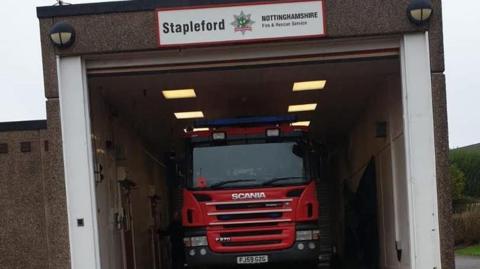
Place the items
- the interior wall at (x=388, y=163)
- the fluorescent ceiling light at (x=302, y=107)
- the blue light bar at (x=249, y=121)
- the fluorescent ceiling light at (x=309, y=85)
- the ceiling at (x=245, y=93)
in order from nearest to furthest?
the ceiling at (x=245, y=93) < the interior wall at (x=388, y=163) < the blue light bar at (x=249, y=121) < the fluorescent ceiling light at (x=309, y=85) < the fluorescent ceiling light at (x=302, y=107)

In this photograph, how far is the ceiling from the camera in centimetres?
1202

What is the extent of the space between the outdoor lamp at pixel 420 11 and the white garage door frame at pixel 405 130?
0.23 m

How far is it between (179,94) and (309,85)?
2485 mm

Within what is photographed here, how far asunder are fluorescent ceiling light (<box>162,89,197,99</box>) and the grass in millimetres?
9745

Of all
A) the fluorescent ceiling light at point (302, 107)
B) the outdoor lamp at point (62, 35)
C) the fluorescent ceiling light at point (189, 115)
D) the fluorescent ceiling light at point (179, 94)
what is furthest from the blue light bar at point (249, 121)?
the fluorescent ceiling light at point (189, 115)

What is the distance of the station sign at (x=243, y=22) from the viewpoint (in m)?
10.2

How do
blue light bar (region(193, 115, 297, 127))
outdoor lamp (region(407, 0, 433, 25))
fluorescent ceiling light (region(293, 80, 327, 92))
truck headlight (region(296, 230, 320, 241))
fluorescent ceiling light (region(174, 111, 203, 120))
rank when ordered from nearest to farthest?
outdoor lamp (region(407, 0, 433, 25)) → truck headlight (region(296, 230, 320, 241)) → blue light bar (region(193, 115, 297, 127)) → fluorescent ceiling light (region(293, 80, 327, 92)) → fluorescent ceiling light (region(174, 111, 203, 120))

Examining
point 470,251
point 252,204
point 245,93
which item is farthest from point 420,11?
point 470,251

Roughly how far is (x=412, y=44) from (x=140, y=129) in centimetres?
877

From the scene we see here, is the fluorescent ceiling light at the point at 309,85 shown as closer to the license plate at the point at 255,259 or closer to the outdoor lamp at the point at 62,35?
the license plate at the point at 255,259

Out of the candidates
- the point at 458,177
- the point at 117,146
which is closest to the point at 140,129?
the point at 117,146

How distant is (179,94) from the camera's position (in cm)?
1440

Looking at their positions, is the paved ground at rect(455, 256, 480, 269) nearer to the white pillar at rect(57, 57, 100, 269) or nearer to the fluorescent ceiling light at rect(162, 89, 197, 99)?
the fluorescent ceiling light at rect(162, 89, 197, 99)

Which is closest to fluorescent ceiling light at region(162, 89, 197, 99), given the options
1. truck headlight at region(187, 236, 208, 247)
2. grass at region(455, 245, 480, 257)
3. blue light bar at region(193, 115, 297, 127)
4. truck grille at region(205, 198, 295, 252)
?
blue light bar at region(193, 115, 297, 127)
